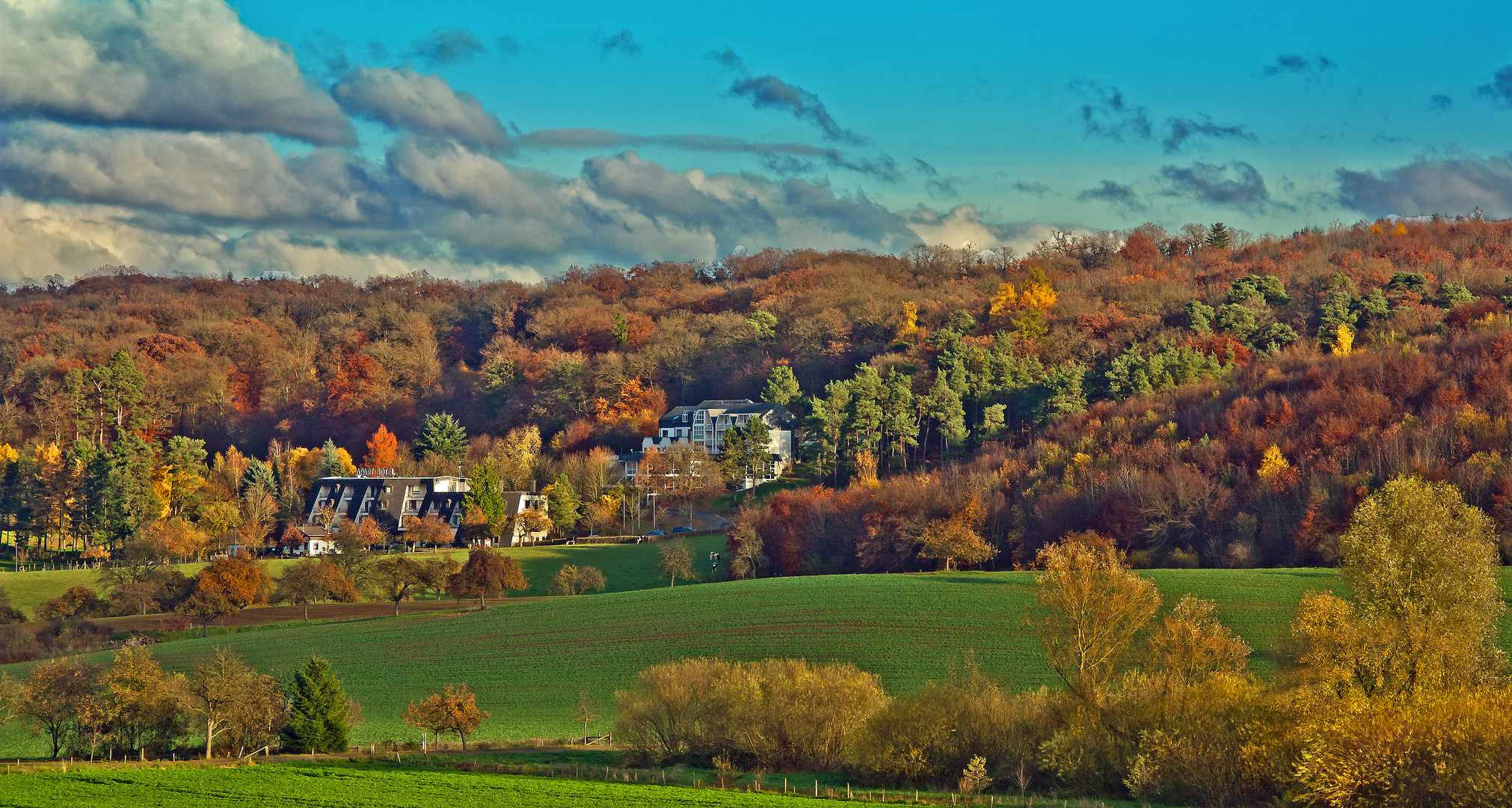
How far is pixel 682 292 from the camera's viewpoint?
150750 mm

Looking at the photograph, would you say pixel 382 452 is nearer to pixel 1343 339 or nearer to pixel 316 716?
→ pixel 316 716

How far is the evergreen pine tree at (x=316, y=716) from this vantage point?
37.8 m

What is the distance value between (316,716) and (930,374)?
70.5m

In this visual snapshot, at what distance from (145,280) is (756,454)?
330 feet

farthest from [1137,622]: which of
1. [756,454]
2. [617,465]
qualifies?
[617,465]

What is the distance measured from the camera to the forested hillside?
6819cm

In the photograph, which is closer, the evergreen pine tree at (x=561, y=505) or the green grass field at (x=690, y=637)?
the green grass field at (x=690, y=637)

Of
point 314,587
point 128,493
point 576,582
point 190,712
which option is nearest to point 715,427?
point 576,582

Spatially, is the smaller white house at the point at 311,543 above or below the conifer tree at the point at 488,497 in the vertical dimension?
below

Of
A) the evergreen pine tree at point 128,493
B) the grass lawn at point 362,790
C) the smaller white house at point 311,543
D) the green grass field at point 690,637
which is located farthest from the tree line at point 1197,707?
the evergreen pine tree at point 128,493

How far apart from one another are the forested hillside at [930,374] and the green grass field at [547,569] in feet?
22.4

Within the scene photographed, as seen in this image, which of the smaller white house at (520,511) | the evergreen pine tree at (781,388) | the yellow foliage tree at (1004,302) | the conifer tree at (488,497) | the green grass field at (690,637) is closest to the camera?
the green grass field at (690,637)

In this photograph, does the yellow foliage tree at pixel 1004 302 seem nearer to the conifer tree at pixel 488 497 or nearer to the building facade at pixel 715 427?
the building facade at pixel 715 427

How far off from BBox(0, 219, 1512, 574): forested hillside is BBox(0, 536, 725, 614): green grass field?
22.4 feet
